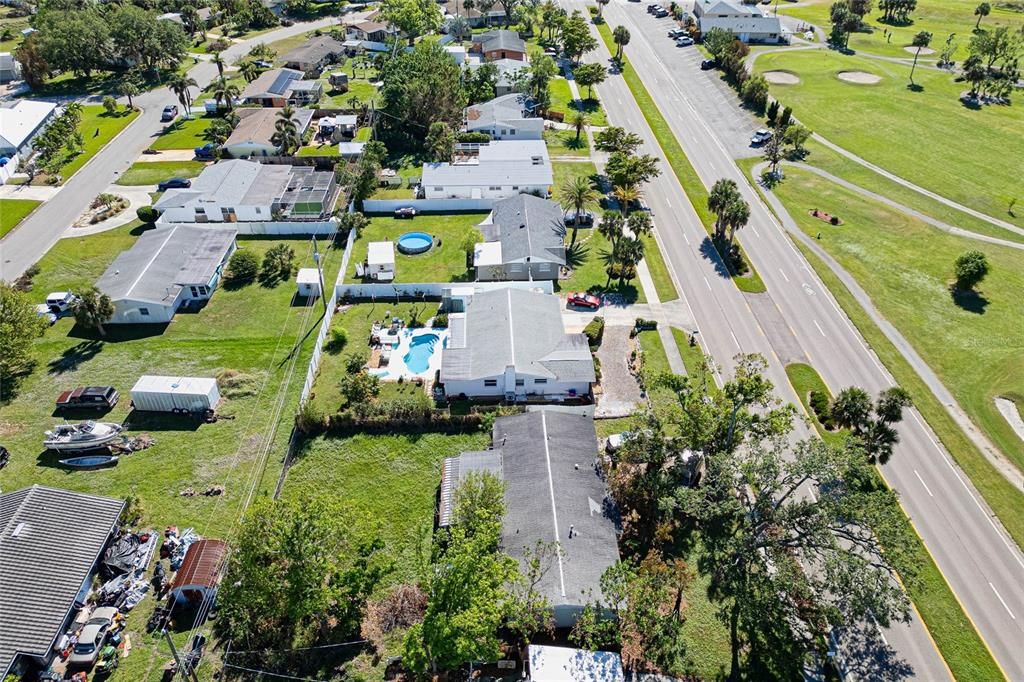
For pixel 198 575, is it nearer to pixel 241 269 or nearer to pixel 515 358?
pixel 515 358

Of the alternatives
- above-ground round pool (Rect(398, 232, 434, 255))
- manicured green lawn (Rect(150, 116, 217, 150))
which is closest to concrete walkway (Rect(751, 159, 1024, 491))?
above-ground round pool (Rect(398, 232, 434, 255))

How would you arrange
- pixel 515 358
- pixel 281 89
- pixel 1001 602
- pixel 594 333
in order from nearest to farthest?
1. pixel 1001 602
2. pixel 515 358
3. pixel 594 333
4. pixel 281 89

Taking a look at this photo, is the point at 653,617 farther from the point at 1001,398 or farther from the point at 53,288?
the point at 53,288

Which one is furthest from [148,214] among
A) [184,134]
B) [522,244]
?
[522,244]

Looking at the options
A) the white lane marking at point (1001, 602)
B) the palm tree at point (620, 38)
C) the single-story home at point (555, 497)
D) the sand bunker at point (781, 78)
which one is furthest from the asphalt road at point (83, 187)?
the sand bunker at point (781, 78)

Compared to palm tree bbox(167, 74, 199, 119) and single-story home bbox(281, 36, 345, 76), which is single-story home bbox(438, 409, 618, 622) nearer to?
palm tree bbox(167, 74, 199, 119)

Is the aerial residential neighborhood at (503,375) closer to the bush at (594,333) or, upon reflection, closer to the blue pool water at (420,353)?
the blue pool water at (420,353)
